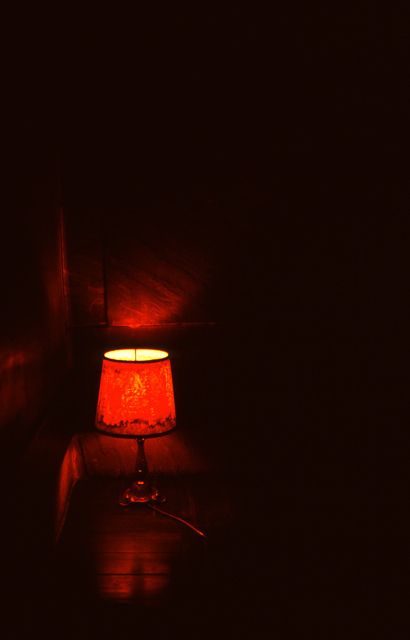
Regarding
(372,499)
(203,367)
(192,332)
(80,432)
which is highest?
(192,332)

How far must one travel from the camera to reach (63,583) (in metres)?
1.51

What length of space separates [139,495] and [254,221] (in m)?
1.21

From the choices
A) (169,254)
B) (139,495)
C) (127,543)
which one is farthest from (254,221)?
(127,543)

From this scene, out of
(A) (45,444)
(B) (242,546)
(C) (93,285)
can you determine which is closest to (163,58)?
(C) (93,285)

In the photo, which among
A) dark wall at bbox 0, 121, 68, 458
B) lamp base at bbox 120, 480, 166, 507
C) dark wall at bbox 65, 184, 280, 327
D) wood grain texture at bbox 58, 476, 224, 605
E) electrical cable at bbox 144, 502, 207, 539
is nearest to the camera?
dark wall at bbox 0, 121, 68, 458

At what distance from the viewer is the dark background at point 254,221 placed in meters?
1.99

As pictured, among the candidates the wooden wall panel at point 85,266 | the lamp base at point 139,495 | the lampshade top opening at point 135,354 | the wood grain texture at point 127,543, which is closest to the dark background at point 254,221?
the wooden wall panel at point 85,266

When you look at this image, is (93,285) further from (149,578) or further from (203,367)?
(149,578)

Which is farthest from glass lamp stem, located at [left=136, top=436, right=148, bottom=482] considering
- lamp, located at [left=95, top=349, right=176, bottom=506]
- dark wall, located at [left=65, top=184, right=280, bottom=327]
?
dark wall, located at [left=65, top=184, right=280, bottom=327]

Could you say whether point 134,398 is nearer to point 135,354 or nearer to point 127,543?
point 135,354

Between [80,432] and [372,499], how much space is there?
4.35 feet

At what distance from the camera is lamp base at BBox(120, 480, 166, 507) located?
196 cm

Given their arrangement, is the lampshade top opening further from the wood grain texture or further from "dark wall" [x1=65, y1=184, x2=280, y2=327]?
the wood grain texture

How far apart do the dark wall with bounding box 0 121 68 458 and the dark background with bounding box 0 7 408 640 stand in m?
0.03
